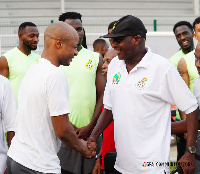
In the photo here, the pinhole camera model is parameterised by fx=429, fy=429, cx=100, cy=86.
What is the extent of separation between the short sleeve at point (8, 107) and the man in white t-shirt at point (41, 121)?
0.46 metres

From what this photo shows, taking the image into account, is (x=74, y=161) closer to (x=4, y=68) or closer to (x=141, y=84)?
(x=141, y=84)

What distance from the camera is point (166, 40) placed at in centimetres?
1062

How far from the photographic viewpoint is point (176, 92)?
10.7 feet

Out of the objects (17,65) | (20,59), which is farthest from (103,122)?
(20,59)

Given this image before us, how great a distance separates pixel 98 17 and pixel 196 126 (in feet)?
40.7

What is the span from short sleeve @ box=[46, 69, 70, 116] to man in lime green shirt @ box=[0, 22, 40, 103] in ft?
8.75

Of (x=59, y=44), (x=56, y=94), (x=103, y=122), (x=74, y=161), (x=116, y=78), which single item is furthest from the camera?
(x=74, y=161)

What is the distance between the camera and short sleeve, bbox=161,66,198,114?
3262 mm

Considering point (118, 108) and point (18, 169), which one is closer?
point (18, 169)

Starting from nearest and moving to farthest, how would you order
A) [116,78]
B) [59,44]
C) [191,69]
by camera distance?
[59,44]
[116,78]
[191,69]

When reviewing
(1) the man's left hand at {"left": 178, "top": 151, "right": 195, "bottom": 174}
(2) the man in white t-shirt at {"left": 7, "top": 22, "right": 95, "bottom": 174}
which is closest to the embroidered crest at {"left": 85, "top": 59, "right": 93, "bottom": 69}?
(2) the man in white t-shirt at {"left": 7, "top": 22, "right": 95, "bottom": 174}

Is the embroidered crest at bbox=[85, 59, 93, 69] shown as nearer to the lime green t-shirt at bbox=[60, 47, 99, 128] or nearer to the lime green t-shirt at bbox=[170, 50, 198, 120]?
the lime green t-shirt at bbox=[60, 47, 99, 128]

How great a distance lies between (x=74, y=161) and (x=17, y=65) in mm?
1977

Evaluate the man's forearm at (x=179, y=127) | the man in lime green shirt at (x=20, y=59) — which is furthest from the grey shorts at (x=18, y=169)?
the man in lime green shirt at (x=20, y=59)
